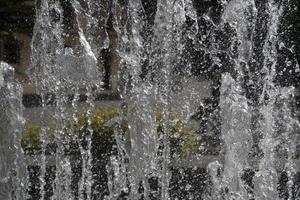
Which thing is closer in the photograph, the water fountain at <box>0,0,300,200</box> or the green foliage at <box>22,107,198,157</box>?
the water fountain at <box>0,0,300,200</box>

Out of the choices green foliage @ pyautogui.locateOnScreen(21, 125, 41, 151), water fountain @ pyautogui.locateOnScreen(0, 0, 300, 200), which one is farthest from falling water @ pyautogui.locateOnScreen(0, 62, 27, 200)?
green foliage @ pyautogui.locateOnScreen(21, 125, 41, 151)

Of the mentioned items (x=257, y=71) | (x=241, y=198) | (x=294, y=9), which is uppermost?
(x=294, y=9)

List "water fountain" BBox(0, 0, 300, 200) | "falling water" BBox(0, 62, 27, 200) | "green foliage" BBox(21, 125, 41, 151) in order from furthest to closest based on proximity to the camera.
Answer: "green foliage" BBox(21, 125, 41, 151), "water fountain" BBox(0, 0, 300, 200), "falling water" BBox(0, 62, 27, 200)

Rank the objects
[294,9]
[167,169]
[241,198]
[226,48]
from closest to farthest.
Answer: [241,198] → [167,169] → [294,9] → [226,48]

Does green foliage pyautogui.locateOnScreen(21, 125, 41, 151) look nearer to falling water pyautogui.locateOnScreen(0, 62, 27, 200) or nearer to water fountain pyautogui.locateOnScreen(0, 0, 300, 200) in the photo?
water fountain pyautogui.locateOnScreen(0, 0, 300, 200)

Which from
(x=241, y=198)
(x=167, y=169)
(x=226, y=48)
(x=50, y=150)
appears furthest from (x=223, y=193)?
(x=226, y=48)

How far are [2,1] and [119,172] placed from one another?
7651 millimetres

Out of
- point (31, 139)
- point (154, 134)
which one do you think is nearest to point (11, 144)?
point (154, 134)

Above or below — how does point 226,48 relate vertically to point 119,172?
above

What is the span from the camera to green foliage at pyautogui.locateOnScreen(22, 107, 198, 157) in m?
7.09

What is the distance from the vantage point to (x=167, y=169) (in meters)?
5.99

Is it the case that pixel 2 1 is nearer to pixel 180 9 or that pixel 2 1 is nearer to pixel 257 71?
pixel 257 71

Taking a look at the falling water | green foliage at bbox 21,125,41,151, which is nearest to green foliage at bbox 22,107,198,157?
green foliage at bbox 21,125,41,151

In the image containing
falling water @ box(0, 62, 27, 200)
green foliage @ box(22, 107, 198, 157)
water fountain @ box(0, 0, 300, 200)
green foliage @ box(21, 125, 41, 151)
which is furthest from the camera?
green foliage @ box(21, 125, 41, 151)
